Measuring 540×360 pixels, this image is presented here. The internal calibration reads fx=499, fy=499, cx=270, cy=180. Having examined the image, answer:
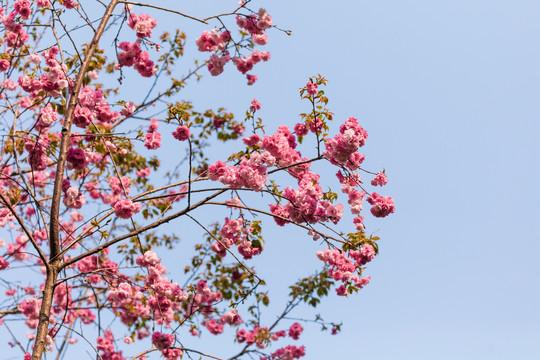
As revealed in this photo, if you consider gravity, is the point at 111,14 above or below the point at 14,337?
above

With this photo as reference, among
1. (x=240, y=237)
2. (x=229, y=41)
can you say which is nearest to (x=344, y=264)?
(x=240, y=237)

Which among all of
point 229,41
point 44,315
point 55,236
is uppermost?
point 229,41

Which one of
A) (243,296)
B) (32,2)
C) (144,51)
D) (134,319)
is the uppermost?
(32,2)

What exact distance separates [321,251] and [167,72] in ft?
13.2

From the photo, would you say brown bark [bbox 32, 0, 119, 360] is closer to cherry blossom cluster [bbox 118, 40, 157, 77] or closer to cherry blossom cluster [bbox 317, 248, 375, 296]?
cherry blossom cluster [bbox 118, 40, 157, 77]

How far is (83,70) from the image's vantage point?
4566mm

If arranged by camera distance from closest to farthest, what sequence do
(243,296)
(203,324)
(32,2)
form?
(243,296), (32,2), (203,324)

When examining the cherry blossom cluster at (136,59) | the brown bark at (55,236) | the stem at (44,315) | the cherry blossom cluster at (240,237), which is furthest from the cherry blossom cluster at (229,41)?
the stem at (44,315)

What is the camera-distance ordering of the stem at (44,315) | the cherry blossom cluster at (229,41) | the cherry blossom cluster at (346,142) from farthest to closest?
1. the cherry blossom cluster at (229,41)
2. the cherry blossom cluster at (346,142)
3. the stem at (44,315)

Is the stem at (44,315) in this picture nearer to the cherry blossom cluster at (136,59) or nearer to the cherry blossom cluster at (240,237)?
the cherry blossom cluster at (240,237)

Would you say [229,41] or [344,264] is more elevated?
[229,41]

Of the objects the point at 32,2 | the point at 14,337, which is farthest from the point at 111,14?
the point at 14,337

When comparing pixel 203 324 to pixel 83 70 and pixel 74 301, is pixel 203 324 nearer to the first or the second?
pixel 74 301

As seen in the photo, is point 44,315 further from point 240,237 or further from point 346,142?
point 346,142
